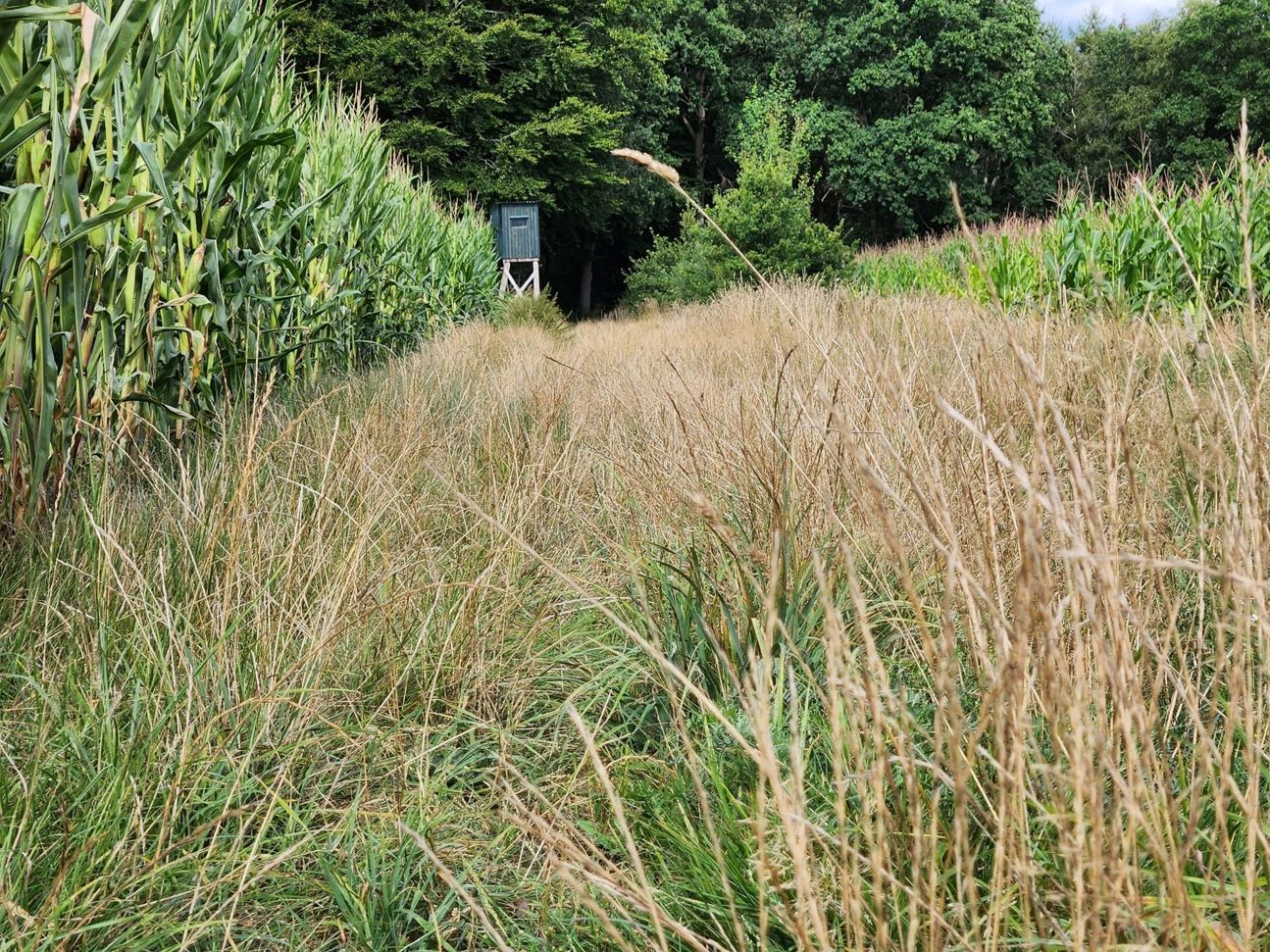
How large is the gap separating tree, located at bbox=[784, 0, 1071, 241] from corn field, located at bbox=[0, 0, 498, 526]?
24.6 metres

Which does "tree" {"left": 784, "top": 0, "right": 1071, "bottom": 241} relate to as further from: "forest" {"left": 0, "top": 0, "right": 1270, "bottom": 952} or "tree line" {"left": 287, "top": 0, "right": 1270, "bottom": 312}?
"forest" {"left": 0, "top": 0, "right": 1270, "bottom": 952}

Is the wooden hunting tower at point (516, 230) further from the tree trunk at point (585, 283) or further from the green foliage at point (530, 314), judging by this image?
the tree trunk at point (585, 283)

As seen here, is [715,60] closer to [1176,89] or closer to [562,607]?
[1176,89]

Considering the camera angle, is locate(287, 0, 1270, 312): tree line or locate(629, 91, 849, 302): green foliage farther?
locate(287, 0, 1270, 312): tree line

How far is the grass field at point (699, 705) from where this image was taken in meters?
0.73

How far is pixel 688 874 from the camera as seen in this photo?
1253 mm

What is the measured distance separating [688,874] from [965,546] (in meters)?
0.91

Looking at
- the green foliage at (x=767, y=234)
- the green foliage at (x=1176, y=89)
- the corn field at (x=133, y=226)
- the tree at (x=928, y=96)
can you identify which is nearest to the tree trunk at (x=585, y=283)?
the tree at (x=928, y=96)

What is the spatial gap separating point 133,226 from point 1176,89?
34.9 meters

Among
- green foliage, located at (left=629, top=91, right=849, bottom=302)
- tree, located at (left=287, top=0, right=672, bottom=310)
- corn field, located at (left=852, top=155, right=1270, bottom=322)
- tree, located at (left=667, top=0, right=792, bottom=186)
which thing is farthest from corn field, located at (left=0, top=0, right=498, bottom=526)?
tree, located at (left=667, top=0, right=792, bottom=186)

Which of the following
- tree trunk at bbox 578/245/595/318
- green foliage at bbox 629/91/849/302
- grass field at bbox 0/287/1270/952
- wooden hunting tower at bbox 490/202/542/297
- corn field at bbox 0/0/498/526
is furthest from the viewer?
tree trunk at bbox 578/245/595/318

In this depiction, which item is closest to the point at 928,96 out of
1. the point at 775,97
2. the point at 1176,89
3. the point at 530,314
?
the point at 775,97

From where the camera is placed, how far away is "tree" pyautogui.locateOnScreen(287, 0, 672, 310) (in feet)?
60.8

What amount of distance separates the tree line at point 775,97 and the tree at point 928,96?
7cm
